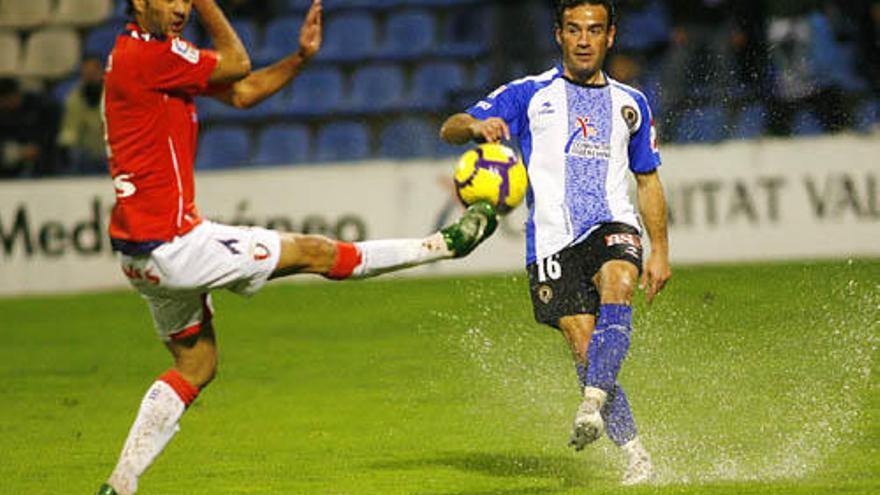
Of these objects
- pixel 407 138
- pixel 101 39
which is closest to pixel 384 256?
pixel 407 138

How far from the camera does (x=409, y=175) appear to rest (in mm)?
17531

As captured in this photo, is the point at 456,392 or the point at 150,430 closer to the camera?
the point at 150,430

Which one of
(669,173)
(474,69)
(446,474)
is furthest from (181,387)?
(474,69)

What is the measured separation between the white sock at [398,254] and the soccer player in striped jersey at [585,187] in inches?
35.4

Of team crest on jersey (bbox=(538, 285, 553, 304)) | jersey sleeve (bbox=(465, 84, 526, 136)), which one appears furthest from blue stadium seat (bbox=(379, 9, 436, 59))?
team crest on jersey (bbox=(538, 285, 553, 304))

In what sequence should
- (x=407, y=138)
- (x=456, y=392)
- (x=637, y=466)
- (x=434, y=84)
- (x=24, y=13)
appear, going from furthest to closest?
(x=24, y=13), (x=434, y=84), (x=407, y=138), (x=456, y=392), (x=637, y=466)

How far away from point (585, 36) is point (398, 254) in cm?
154

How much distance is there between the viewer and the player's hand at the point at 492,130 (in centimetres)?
738

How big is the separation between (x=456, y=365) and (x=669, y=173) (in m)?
5.08

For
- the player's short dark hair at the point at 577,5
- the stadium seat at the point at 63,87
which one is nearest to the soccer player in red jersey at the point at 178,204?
the player's short dark hair at the point at 577,5

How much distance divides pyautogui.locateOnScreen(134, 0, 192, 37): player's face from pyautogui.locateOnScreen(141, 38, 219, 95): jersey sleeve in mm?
68

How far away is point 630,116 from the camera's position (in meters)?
8.04

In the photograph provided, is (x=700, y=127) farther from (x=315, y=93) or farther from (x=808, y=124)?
(x=315, y=93)

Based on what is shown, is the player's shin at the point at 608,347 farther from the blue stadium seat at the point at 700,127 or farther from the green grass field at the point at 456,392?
the blue stadium seat at the point at 700,127
